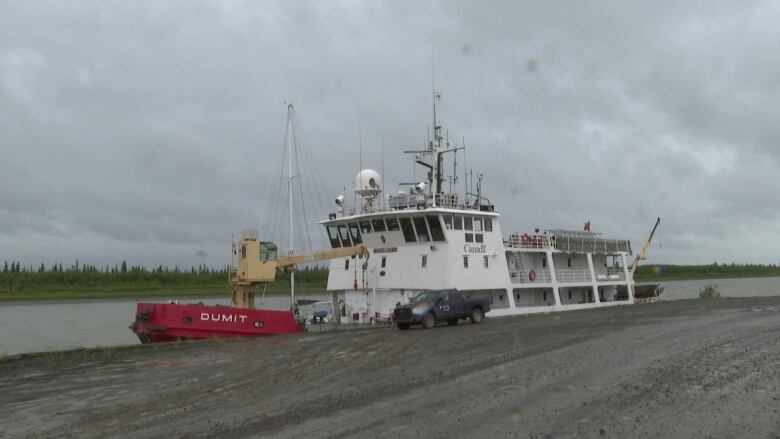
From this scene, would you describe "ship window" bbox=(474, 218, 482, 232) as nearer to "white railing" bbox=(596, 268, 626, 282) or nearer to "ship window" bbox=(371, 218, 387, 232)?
"ship window" bbox=(371, 218, 387, 232)

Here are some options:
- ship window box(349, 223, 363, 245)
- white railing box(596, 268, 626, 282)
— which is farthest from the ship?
white railing box(596, 268, 626, 282)

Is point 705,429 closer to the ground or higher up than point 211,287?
closer to the ground

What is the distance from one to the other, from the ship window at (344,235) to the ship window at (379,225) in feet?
5.86

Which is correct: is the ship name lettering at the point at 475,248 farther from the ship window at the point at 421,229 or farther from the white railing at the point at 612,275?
the white railing at the point at 612,275

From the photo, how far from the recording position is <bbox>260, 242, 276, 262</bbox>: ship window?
2691 centimetres

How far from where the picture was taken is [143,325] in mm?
23359

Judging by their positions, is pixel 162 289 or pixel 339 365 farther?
pixel 162 289

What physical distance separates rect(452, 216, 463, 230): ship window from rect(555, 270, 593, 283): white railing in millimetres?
8505

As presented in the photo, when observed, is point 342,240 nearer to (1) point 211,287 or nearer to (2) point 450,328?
(2) point 450,328

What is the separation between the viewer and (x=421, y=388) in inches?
473

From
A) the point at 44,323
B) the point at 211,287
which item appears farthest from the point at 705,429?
the point at 211,287

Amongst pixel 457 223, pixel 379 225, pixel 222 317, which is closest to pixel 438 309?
pixel 457 223

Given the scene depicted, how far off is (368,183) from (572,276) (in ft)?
43.6

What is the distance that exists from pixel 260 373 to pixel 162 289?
8215 centimetres
